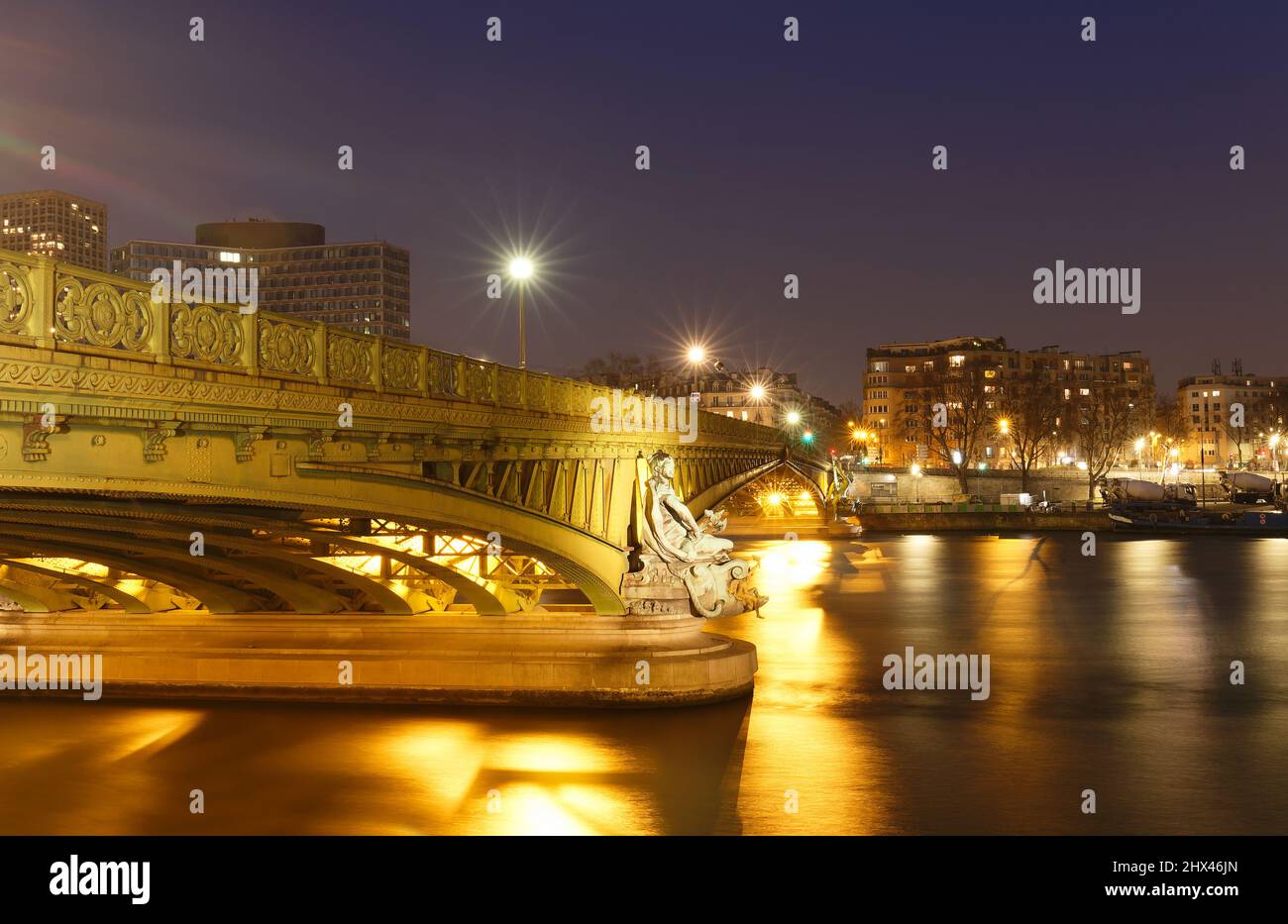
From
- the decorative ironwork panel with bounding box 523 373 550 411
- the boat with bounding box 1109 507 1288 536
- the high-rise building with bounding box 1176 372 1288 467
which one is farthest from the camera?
the high-rise building with bounding box 1176 372 1288 467

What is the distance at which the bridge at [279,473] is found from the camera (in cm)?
1185

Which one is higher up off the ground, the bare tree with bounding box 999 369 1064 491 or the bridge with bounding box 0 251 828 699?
the bare tree with bounding box 999 369 1064 491

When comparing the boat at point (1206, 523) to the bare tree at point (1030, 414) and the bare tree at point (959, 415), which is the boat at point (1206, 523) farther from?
the bare tree at point (959, 415)

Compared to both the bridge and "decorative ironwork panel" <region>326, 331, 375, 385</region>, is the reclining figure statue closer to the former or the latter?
the bridge

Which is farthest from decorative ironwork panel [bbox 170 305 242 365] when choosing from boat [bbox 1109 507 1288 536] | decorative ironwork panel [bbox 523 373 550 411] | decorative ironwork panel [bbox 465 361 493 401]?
boat [bbox 1109 507 1288 536]

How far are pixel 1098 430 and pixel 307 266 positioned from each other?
96.9 m

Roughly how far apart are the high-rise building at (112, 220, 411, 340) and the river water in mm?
132284

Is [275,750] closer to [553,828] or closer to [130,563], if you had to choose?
[130,563]

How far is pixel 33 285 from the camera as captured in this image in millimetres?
10961

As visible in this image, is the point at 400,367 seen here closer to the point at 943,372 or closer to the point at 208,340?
the point at 208,340

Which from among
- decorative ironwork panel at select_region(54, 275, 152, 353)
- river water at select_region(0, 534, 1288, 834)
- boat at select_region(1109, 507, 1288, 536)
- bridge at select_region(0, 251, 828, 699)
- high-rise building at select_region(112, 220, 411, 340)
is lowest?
river water at select_region(0, 534, 1288, 834)

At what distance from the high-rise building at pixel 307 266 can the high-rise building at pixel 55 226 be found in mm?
10895

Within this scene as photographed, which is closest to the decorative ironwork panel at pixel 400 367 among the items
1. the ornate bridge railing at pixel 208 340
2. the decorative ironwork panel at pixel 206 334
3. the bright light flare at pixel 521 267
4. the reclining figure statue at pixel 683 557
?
the ornate bridge railing at pixel 208 340

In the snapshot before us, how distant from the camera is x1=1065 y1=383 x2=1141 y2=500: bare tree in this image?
10631 cm
